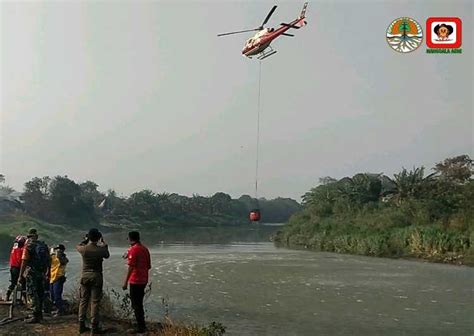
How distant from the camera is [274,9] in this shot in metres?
17.7

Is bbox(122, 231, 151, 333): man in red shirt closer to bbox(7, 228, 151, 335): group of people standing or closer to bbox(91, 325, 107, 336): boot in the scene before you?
bbox(7, 228, 151, 335): group of people standing

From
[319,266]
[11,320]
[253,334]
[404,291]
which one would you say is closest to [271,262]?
[319,266]

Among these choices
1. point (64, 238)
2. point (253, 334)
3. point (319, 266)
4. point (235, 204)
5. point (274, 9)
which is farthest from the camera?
point (235, 204)

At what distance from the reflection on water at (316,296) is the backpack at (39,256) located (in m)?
3.70

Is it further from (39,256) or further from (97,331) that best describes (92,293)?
(39,256)

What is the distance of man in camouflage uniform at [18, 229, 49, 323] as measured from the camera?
9609mm

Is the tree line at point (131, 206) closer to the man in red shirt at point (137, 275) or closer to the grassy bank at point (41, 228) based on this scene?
the grassy bank at point (41, 228)

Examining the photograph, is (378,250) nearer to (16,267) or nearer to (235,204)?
(16,267)

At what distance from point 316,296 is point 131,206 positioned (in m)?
71.1

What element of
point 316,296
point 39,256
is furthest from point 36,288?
point 316,296

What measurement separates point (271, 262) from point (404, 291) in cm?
1256

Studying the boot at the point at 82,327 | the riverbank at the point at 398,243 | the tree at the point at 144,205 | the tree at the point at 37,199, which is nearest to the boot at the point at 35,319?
the boot at the point at 82,327

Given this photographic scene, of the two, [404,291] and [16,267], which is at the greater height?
[16,267]

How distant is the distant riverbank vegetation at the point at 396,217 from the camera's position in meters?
31.8
